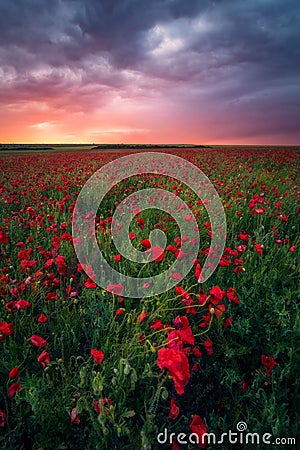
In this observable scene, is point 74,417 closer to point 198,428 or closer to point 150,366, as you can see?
point 150,366

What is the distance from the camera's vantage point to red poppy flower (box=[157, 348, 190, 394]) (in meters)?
1.20

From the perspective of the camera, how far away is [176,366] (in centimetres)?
121

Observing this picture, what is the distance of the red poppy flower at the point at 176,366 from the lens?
120 cm

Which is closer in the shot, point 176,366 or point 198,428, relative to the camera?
point 176,366

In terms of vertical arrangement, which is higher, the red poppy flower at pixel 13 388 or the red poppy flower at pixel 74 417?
the red poppy flower at pixel 13 388

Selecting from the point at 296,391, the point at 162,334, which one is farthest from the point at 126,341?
the point at 296,391

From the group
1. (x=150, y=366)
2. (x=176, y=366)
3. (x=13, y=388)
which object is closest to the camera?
(x=176, y=366)

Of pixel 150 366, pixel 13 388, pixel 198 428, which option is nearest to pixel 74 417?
pixel 13 388

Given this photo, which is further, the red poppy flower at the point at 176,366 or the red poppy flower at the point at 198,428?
the red poppy flower at the point at 198,428

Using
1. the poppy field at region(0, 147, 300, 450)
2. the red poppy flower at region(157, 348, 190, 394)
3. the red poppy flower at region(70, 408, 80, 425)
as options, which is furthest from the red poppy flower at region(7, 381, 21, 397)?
the red poppy flower at region(157, 348, 190, 394)

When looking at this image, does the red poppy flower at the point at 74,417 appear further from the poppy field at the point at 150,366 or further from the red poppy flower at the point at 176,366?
the red poppy flower at the point at 176,366

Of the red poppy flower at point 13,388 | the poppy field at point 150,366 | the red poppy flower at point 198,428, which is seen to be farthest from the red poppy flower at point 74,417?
the red poppy flower at point 198,428

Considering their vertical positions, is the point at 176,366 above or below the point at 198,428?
above

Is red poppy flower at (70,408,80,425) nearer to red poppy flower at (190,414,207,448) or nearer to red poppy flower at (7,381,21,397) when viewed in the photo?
red poppy flower at (7,381,21,397)
